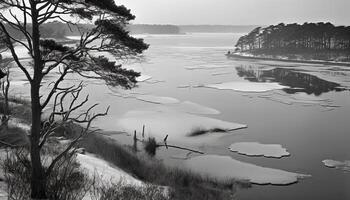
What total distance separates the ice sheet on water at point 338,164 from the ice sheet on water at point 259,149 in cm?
195

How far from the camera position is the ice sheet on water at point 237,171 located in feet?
50.7

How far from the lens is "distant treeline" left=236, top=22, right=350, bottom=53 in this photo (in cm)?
7388

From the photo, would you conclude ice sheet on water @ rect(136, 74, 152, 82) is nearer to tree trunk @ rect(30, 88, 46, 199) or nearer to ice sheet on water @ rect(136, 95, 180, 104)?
ice sheet on water @ rect(136, 95, 180, 104)

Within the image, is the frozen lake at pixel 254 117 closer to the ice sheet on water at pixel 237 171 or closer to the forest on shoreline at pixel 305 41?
the ice sheet on water at pixel 237 171

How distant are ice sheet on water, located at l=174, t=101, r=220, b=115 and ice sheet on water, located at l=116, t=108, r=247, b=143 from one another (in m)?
1.36

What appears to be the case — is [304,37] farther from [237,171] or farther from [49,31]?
[237,171]

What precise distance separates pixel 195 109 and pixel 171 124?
516 centimetres

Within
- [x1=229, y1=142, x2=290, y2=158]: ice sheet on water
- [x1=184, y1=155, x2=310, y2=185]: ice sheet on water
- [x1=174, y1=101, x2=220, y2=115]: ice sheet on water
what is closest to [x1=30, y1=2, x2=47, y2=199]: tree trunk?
[x1=184, y1=155, x2=310, y2=185]: ice sheet on water

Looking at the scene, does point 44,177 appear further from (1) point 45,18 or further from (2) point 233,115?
(2) point 233,115

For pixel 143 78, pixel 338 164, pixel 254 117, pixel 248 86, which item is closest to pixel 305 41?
pixel 248 86

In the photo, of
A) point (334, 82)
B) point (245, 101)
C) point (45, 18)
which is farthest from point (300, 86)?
point (45, 18)

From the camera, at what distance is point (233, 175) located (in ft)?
52.3

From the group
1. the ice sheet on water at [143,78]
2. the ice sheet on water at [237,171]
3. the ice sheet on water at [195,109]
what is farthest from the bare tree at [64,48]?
the ice sheet on water at [143,78]

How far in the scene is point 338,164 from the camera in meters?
17.1
